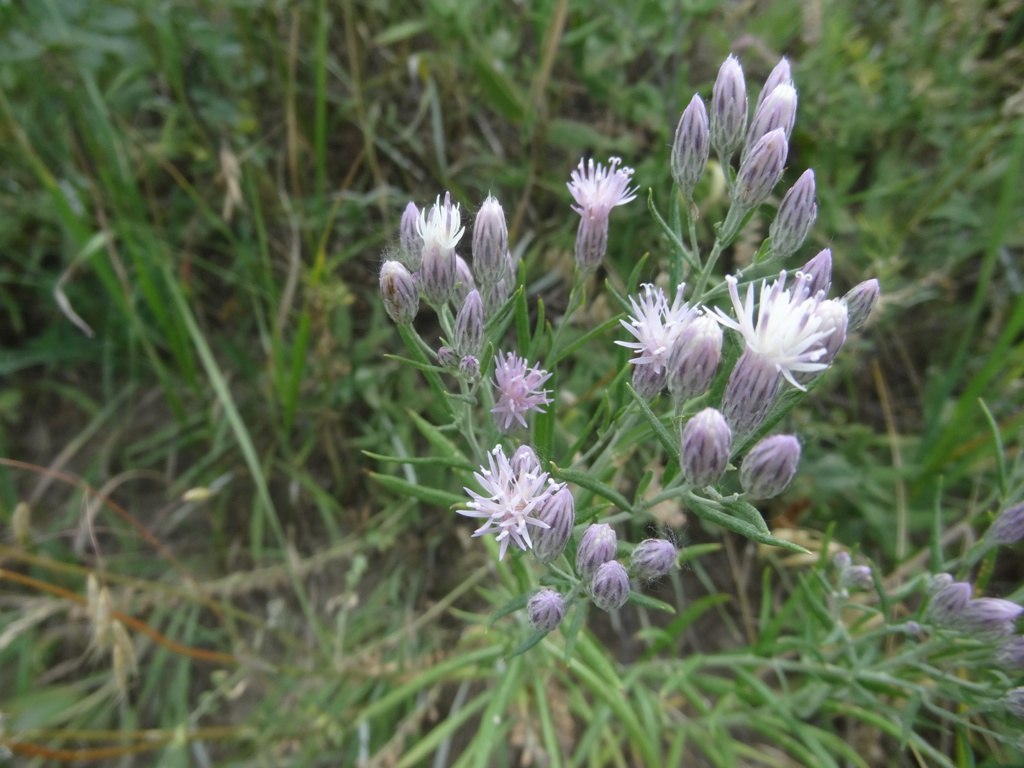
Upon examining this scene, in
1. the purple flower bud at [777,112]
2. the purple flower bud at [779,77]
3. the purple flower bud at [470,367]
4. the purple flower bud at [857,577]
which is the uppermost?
the purple flower bud at [779,77]

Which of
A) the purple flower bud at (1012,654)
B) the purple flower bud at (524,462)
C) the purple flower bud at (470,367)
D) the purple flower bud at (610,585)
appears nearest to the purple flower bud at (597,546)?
the purple flower bud at (610,585)

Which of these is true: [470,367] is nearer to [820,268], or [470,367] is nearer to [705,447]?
[705,447]

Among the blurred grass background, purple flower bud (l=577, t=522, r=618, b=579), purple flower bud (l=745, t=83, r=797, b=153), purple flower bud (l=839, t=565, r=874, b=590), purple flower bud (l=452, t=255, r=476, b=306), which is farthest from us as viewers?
the blurred grass background

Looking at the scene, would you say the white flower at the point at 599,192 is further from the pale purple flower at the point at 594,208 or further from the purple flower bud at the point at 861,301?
the purple flower bud at the point at 861,301

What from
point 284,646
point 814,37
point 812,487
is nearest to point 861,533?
point 812,487

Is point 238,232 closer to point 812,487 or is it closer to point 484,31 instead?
point 484,31

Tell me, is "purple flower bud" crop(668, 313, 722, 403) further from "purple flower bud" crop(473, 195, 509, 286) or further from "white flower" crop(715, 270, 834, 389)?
"purple flower bud" crop(473, 195, 509, 286)

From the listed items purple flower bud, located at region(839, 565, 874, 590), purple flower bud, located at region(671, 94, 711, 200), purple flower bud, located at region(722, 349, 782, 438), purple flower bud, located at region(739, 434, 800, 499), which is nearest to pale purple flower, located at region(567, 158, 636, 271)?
purple flower bud, located at region(671, 94, 711, 200)

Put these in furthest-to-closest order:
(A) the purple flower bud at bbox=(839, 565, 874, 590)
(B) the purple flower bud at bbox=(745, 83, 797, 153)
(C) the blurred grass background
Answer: (C) the blurred grass background
(A) the purple flower bud at bbox=(839, 565, 874, 590)
(B) the purple flower bud at bbox=(745, 83, 797, 153)
